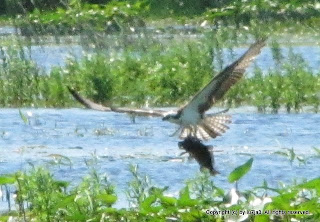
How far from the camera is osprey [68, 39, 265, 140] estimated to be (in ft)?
29.8

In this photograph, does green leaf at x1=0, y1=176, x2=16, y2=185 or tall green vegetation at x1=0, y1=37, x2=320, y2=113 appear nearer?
green leaf at x1=0, y1=176, x2=16, y2=185

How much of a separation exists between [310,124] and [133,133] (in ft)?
5.60

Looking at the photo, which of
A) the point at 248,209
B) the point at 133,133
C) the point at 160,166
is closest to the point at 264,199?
the point at 248,209

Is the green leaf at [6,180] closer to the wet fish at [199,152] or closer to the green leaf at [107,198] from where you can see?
the green leaf at [107,198]

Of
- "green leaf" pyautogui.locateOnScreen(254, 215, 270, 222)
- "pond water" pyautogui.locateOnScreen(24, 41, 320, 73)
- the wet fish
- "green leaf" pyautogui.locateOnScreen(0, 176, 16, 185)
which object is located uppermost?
"green leaf" pyautogui.locateOnScreen(0, 176, 16, 185)

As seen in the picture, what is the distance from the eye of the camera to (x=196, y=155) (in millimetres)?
8898

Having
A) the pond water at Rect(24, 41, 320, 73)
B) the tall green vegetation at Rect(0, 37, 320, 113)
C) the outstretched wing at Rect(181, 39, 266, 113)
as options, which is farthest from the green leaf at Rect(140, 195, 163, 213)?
the pond water at Rect(24, 41, 320, 73)

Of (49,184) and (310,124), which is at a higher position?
(49,184)

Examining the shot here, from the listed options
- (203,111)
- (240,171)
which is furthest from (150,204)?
(203,111)

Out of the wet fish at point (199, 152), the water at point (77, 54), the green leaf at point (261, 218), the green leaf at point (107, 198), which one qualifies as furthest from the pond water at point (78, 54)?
the green leaf at point (261, 218)

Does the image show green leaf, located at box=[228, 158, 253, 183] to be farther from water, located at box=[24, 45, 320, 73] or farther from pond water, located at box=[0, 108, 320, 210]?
water, located at box=[24, 45, 320, 73]

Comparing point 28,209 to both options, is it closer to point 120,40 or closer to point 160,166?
point 160,166

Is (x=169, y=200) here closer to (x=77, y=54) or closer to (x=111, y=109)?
(x=111, y=109)

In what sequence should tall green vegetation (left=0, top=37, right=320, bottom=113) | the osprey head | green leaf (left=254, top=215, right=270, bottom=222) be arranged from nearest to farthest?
green leaf (left=254, top=215, right=270, bottom=222)
the osprey head
tall green vegetation (left=0, top=37, right=320, bottom=113)
